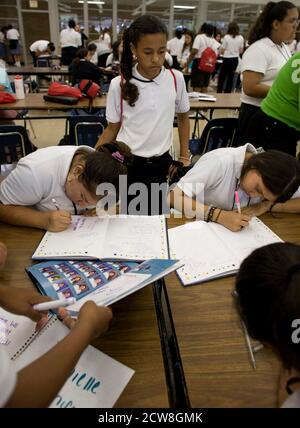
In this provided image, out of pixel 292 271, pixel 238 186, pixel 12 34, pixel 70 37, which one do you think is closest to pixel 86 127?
pixel 238 186

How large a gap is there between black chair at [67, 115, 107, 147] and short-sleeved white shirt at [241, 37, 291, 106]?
1.16m

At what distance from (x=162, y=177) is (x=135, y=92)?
0.47 metres

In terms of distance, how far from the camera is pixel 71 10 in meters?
8.76

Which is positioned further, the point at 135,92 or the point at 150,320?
the point at 135,92

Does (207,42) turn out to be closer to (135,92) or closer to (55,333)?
(135,92)

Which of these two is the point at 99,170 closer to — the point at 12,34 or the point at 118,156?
the point at 118,156

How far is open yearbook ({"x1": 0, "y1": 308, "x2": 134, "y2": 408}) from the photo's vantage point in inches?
24.0

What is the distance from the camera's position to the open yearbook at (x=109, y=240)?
98 centimetres

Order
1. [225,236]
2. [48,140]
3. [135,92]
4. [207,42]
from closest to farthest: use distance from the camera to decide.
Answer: [225,236] → [135,92] → [48,140] → [207,42]

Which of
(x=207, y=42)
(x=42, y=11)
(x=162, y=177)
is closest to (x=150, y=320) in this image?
(x=162, y=177)

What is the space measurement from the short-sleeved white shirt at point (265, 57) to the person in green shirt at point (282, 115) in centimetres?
33

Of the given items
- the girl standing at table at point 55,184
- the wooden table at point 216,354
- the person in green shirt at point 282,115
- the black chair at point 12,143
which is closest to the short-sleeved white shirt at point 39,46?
the black chair at point 12,143

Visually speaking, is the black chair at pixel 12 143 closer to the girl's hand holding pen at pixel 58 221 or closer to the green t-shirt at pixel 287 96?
the girl's hand holding pen at pixel 58 221

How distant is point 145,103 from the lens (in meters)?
1.57
